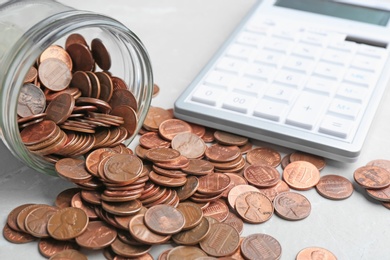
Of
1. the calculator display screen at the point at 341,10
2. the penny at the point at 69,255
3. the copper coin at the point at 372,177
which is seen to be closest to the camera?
the penny at the point at 69,255

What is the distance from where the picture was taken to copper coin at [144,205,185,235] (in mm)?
587

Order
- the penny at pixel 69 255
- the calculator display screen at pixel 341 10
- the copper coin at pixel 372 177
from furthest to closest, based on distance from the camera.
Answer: the calculator display screen at pixel 341 10, the copper coin at pixel 372 177, the penny at pixel 69 255

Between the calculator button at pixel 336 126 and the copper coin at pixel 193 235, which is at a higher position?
the calculator button at pixel 336 126

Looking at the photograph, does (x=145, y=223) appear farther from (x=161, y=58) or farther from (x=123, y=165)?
(x=161, y=58)

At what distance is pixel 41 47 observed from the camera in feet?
1.90

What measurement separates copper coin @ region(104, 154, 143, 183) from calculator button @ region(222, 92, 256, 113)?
16 centimetres

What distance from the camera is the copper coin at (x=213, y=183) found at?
2.12 feet

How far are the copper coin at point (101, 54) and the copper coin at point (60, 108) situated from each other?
0.09 meters

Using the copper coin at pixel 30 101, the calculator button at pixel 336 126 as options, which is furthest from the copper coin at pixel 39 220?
the calculator button at pixel 336 126

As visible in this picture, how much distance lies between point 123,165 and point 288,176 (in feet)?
0.63

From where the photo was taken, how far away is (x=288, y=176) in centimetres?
69

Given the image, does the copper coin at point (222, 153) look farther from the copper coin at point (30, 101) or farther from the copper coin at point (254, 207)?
the copper coin at point (30, 101)

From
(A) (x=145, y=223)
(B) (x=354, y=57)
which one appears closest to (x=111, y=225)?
(A) (x=145, y=223)

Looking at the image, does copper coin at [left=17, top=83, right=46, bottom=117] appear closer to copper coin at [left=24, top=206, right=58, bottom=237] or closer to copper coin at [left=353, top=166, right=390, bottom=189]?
copper coin at [left=24, top=206, right=58, bottom=237]
